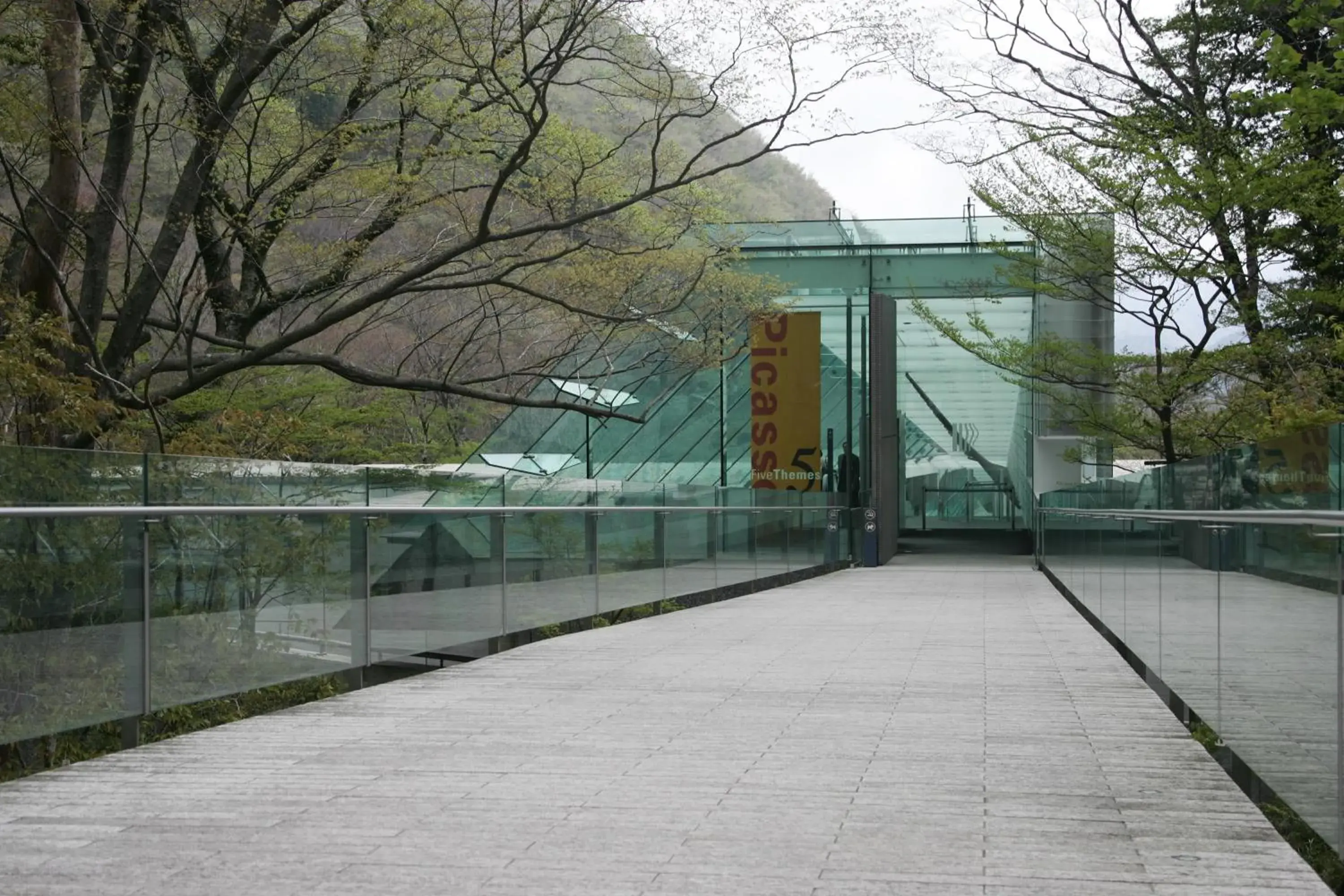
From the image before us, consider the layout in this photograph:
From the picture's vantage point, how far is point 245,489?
26.9 ft

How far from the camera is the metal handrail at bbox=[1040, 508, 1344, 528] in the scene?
382 cm

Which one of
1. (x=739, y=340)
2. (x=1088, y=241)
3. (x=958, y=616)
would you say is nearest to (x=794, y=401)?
(x=739, y=340)

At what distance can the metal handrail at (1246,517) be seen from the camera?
12.5 ft

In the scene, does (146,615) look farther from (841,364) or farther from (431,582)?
(841,364)

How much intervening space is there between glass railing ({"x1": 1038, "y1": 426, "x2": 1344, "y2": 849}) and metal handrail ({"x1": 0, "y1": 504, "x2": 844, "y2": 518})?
409 centimetres

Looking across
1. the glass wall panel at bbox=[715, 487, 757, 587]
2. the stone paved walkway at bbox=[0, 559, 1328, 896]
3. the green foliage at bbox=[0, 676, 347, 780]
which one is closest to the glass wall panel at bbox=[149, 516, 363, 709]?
the green foliage at bbox=[0, 676, 347, 780]

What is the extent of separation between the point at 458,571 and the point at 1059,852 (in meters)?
5.55

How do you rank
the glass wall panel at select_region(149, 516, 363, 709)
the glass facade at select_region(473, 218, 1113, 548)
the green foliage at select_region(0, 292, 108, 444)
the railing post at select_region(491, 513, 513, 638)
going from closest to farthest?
the glass wall panel at select_region(149, 516, 363, 709), the railing post at select_region(491, 513, 513, 638), the green foliage at select_region(0, 292, 108, 444), the glass facade at select_region(473, 218, 1113, 548)

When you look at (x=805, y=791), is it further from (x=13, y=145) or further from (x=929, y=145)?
(x=929, y=145)

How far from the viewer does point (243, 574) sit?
688 centimetres

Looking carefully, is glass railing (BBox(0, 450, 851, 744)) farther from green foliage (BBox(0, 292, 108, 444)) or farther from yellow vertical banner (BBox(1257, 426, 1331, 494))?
yellow vertical banner (BBox(1257, 426, 1331, 494))

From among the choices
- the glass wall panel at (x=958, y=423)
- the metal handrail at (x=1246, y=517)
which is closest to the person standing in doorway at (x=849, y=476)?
the glass wall panel at (x=958, y=423)

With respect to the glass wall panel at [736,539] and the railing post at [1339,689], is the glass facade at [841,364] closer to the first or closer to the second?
the glass wall panel at [736,539]

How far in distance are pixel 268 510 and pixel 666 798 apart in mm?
2885
